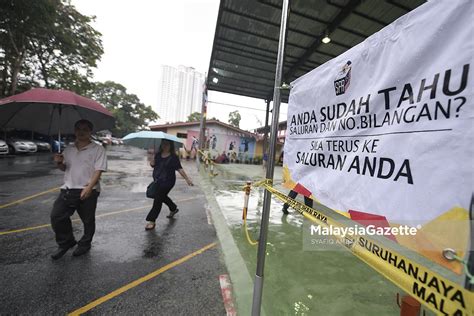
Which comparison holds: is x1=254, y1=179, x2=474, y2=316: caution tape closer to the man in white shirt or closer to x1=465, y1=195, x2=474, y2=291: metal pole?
x1=465, y1=195, x2=474, y2=291: metal pole

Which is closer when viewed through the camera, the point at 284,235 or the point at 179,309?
the point at 179,309

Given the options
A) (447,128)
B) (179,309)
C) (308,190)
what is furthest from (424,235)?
(179,309)

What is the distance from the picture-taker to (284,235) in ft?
14.8

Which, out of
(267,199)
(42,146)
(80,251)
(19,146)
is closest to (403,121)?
(267,199)

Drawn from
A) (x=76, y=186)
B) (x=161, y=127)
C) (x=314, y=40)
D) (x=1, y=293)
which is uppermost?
(x=314, y=40)

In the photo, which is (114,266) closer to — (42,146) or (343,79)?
(343,79)

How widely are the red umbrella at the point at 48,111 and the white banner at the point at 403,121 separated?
3117mm

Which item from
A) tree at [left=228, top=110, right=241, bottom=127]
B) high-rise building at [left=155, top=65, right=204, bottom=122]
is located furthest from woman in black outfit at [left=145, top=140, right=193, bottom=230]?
high-rise building at [left=155, top=65, right=204, bottom=122]

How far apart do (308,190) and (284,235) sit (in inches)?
111

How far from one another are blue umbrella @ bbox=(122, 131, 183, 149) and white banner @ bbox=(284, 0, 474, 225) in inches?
139

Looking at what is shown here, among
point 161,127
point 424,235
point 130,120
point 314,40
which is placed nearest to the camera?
point 424,235

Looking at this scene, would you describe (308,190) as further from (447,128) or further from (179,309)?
(179,309)

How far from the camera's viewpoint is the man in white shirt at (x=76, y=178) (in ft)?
10.7

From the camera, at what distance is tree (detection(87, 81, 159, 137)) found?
5319cm
